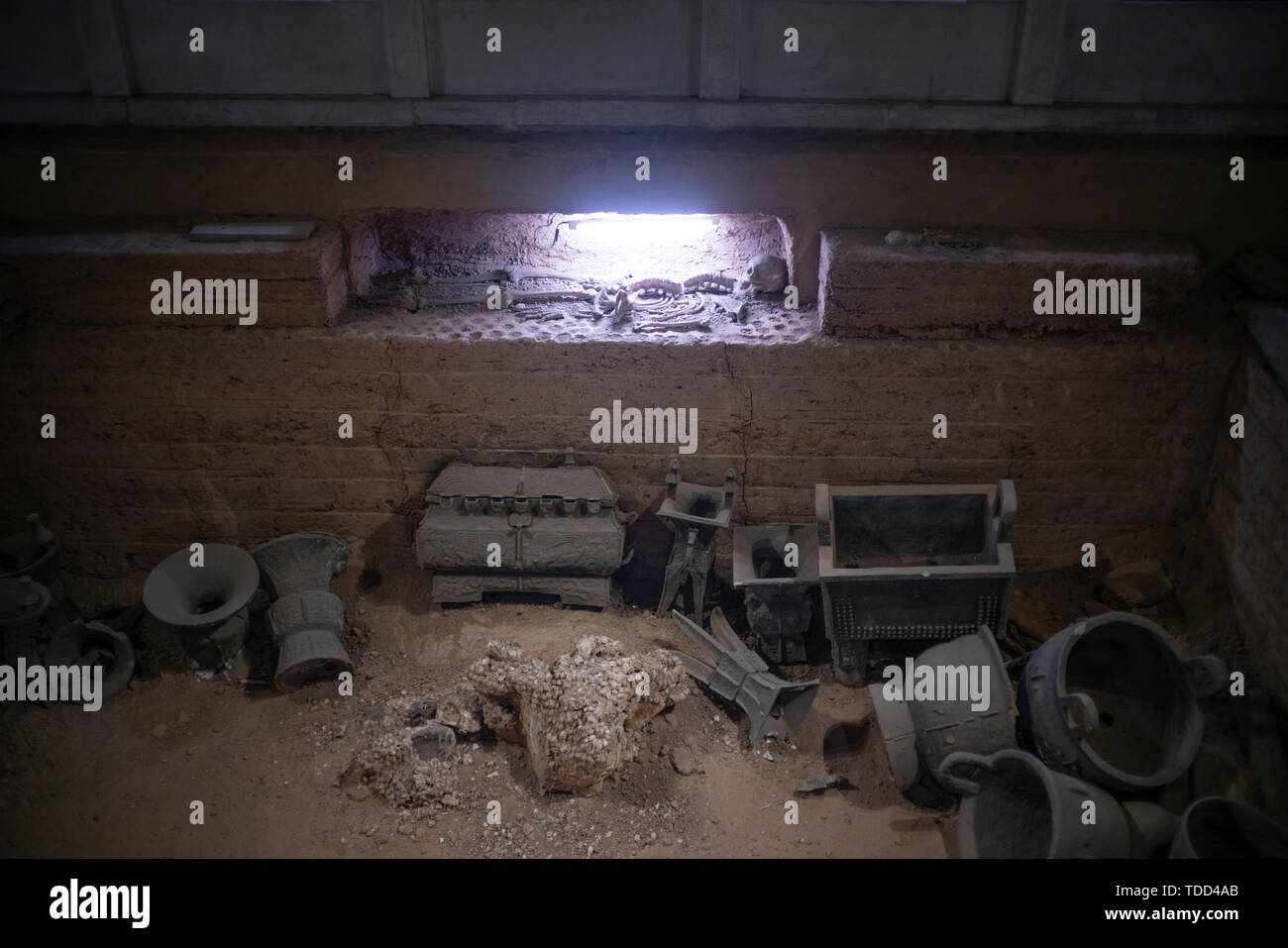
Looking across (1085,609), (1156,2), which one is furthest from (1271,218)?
(1085,609)

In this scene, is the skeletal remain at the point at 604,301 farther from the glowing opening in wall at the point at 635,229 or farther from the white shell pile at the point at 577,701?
the white shell pile at the point at 577,701

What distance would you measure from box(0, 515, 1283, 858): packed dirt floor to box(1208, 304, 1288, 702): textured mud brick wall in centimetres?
29

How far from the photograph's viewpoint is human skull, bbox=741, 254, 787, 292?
7.05m

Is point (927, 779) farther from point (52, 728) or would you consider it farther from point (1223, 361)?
point (52, 728)

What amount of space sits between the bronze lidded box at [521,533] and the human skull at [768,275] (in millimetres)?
1691

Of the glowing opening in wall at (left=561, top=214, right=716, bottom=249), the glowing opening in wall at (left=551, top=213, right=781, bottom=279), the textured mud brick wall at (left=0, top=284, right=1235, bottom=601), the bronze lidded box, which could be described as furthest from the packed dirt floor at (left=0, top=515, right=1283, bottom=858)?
the glowing opening in wall at (left=561, top=214, right=716, bottom=249)

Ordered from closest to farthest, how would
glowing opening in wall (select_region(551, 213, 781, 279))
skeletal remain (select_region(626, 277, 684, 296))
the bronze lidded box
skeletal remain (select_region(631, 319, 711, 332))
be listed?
the bronze lidded box
skeletal remain (select_region(631, 319, 711, 332))
skeletal remain (select_region(626, 277, 684, 296))
glowing opening in wall (select_region(551, 213, 781, 279))

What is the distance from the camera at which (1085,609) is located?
678 cm

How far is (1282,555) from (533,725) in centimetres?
414

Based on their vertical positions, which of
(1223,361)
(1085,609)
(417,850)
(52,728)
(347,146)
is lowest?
(417,850)

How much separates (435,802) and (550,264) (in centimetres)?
391

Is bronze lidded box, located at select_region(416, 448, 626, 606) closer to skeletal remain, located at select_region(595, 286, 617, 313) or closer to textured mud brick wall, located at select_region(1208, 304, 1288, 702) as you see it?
skeletal remain, located at select_region(595, 286, 617, 313)

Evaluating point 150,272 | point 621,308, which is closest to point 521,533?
point 621,308

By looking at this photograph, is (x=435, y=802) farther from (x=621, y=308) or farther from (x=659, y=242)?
(x=659, y=242)
